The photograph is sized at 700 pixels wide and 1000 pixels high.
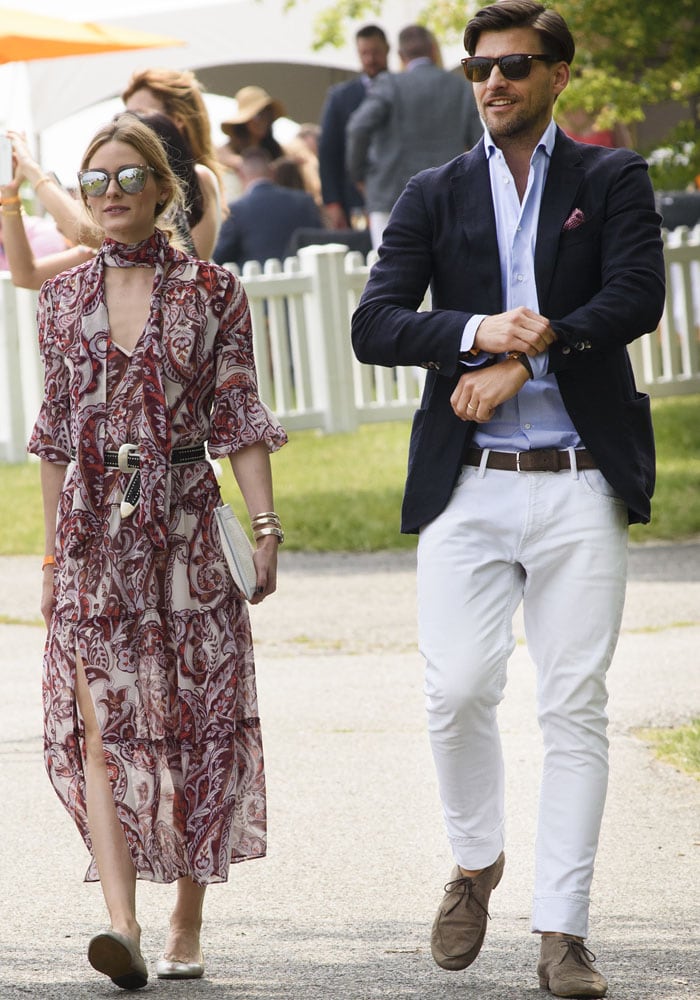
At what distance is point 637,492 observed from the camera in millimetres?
3955

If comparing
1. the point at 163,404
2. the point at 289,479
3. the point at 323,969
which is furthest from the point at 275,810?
the point at 289,479

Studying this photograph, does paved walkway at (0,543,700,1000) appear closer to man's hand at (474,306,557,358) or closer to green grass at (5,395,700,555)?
man's hand at (474,306,557,358)

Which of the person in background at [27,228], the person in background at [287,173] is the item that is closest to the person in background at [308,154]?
the person in background at [287,173]

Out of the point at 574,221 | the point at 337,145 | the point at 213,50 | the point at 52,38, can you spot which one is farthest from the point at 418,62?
the point at 574,221

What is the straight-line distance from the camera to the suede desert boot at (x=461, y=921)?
3963mm

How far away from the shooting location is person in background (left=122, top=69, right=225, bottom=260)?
598cm

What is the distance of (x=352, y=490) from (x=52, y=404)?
22.9ft

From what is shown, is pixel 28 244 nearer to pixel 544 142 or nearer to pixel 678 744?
pixel 544 142

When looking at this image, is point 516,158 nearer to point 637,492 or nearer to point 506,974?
point 637,492

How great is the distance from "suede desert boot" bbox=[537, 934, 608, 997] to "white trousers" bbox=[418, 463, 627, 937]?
0.15ft

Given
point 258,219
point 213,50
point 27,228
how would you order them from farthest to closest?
point 213,50, point 258,219, point 27,228

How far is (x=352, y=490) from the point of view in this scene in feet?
36.4

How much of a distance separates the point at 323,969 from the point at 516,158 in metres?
1.87

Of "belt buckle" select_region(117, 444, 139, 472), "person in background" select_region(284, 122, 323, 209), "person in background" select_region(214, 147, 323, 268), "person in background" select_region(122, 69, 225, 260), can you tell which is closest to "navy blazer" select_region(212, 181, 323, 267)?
"person in background" select_region(214, 147, 323, 268)
